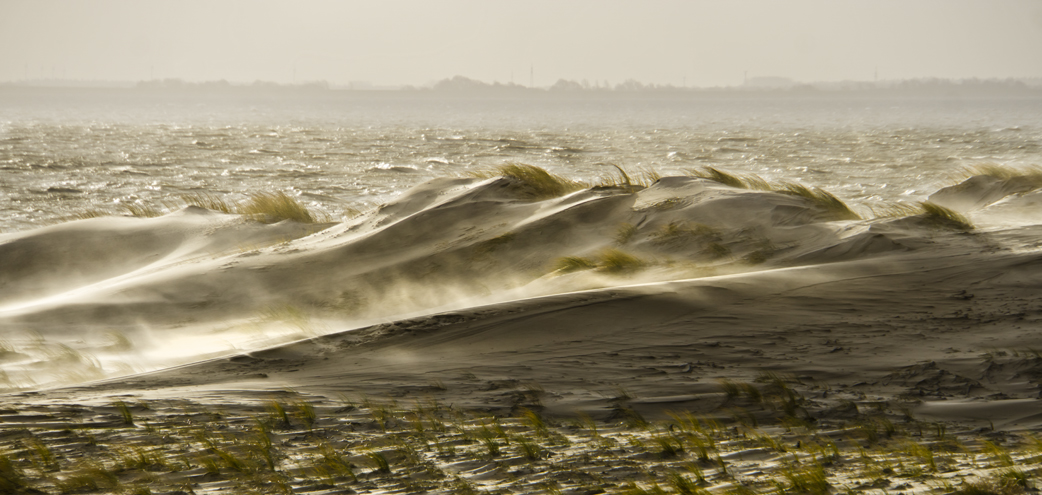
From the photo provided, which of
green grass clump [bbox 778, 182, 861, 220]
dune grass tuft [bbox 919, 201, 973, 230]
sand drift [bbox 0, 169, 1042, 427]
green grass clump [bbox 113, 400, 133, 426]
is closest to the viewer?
green grass clump [bbox 113, 400, 133, 426]

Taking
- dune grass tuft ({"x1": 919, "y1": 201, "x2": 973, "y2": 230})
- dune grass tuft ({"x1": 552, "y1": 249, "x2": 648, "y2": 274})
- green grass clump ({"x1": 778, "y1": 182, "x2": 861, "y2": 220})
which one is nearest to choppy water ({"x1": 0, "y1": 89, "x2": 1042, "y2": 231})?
green grass clump ({"x1": 778, "y1": 182, "x2": 861, "y2": 220})

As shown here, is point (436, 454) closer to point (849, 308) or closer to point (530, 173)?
point (849, 308)

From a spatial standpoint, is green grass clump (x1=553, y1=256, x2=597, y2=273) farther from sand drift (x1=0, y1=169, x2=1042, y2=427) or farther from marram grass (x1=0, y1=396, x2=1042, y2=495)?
marram grass (x1=0, y1=396, x2=1042, y2=495)

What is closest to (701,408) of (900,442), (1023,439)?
(900,442)

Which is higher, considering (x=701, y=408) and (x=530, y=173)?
(x=530, y=173)

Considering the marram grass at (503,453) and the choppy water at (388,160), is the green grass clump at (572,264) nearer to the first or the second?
the marram grass at (503,453)
